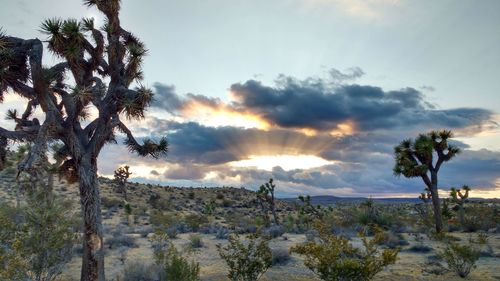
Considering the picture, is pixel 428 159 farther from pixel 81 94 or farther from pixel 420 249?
pixel 81 94

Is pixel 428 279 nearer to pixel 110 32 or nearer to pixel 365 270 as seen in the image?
pixel 365 270

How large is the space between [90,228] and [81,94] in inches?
139

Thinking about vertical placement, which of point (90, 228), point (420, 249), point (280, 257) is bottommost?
point (280, 257)

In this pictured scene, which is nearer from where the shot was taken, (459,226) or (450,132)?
(450,132)

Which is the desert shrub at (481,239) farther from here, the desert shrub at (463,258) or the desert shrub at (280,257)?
the desert shrub at (280,257)

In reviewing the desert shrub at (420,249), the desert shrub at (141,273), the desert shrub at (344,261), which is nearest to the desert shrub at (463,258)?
the desert shrub at (420,249)

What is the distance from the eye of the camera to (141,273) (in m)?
13.0

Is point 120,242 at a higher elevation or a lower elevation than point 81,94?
lower

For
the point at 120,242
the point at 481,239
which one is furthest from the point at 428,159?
the point at 120,242

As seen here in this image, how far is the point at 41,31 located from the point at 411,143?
21331mm

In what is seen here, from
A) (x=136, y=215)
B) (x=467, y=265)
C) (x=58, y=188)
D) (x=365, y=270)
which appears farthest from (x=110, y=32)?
(x=58, y=188)

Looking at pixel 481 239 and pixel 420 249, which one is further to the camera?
pixel 420 249

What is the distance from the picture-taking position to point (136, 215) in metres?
38.0

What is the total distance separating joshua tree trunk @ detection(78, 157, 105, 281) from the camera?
11.0 meters
